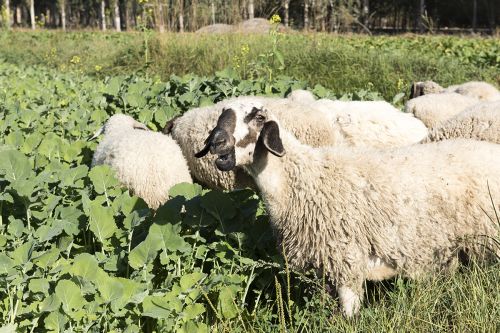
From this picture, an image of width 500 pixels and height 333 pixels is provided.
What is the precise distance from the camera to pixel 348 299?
371cm

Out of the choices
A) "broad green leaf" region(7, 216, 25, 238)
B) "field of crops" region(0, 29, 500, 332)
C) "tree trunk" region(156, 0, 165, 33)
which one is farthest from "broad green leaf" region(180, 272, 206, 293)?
"tree trunk" region(156, 0, 165, 33)

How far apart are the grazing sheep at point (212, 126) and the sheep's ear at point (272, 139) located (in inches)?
74.1

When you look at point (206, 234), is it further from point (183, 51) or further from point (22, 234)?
Answer: point (183, 51)

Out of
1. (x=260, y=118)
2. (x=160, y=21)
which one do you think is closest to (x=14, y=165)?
(x=260, y=118)

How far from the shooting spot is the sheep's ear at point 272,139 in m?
3.67

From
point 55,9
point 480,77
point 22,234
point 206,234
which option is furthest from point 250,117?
point 55,9

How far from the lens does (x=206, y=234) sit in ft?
14.1

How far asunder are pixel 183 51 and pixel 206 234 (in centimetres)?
838

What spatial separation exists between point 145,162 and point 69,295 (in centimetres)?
207

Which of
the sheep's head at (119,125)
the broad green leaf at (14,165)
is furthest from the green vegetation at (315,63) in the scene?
the broad green leaf at (14,165)

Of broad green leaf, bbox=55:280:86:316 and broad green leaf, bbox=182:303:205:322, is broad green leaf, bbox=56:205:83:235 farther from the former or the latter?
broad green leaf, bbox=182:303:205:322

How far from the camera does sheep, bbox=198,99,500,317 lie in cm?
374

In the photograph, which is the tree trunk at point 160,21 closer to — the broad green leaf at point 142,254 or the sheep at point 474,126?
the sheep at point 474,126

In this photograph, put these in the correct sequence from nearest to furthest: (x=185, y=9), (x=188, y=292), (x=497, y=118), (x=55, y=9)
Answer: (x=188, y=292), (x=497, y=118), (x=185, y=9), (x=55, y=9)
